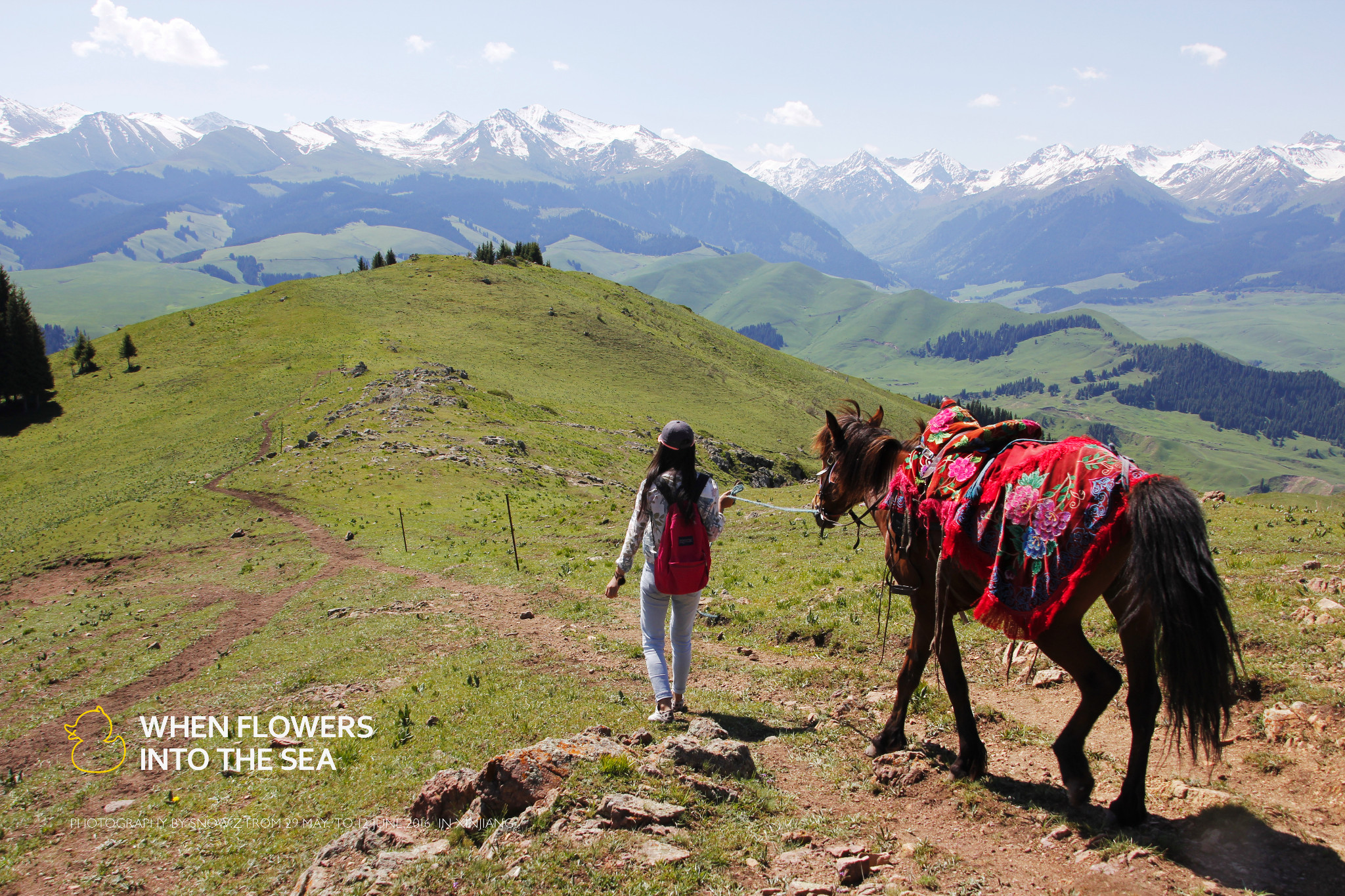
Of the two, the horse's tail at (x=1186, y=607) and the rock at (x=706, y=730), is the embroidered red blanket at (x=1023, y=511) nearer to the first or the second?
the horse's tail at (x=1186, y=607)

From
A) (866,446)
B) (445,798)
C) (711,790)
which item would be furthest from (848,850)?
(866,446)

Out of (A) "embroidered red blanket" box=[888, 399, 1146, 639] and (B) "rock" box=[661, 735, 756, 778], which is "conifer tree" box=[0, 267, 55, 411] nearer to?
(B) "rock" box=[661, 735, 756, 778]

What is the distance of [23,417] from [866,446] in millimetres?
71853

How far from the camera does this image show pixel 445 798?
615 cm

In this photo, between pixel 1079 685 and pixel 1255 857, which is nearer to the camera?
pixel 1255 857

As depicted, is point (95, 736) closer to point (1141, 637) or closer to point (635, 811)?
point (635, 811)

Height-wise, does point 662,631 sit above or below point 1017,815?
above

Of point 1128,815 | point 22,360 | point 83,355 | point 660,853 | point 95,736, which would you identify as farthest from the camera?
point 83,355

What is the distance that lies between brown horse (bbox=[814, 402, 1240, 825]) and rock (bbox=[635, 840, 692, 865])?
9.47ft

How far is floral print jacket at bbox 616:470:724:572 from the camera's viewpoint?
7.68 m

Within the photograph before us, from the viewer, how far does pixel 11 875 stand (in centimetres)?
659

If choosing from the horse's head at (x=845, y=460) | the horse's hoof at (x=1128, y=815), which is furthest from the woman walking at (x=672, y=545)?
the horse's hoof at (x=1128, y=815)

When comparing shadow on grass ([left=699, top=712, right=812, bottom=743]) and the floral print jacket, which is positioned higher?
the floral print jacket

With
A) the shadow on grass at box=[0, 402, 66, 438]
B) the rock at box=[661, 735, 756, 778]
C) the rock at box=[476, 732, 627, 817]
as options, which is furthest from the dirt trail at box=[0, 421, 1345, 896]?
the shadow on grass at box=[0, 402, 66, 438]
